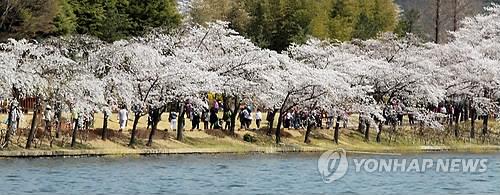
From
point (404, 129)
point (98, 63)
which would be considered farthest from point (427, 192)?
point (404, 129)

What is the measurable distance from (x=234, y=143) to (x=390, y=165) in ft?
27.2

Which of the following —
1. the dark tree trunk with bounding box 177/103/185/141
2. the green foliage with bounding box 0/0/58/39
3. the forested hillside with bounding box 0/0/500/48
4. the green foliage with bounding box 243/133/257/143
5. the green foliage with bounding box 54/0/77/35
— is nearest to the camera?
the dark tree trunk with bounding box 177/103/185/141

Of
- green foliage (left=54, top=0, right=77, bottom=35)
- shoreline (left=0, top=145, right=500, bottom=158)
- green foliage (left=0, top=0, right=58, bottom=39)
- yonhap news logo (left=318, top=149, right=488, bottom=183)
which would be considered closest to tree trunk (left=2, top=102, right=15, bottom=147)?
shoreline (left=0, top=145, right=500, bottom=158)

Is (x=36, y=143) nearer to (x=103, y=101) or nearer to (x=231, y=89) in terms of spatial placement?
(x=103, y=101)

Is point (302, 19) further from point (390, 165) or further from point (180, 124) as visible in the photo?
point (390, 165)

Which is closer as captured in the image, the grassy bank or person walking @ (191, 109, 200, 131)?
the grassy bank

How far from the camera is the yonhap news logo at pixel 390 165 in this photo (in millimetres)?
39438

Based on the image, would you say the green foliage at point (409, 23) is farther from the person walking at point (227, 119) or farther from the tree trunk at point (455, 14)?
the person walking at point (227, 119)

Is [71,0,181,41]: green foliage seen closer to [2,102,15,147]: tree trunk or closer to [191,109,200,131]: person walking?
[191,109,200,131]: person walking

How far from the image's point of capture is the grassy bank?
42.2 m

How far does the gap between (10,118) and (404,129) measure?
2387cm

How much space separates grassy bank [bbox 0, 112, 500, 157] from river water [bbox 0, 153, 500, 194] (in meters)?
1.71

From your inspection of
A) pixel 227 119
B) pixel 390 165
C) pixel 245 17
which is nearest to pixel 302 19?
pixel 245 17

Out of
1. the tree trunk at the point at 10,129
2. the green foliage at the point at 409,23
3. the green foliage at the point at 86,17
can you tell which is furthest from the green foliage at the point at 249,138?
the green foliage at the point at 409,23
